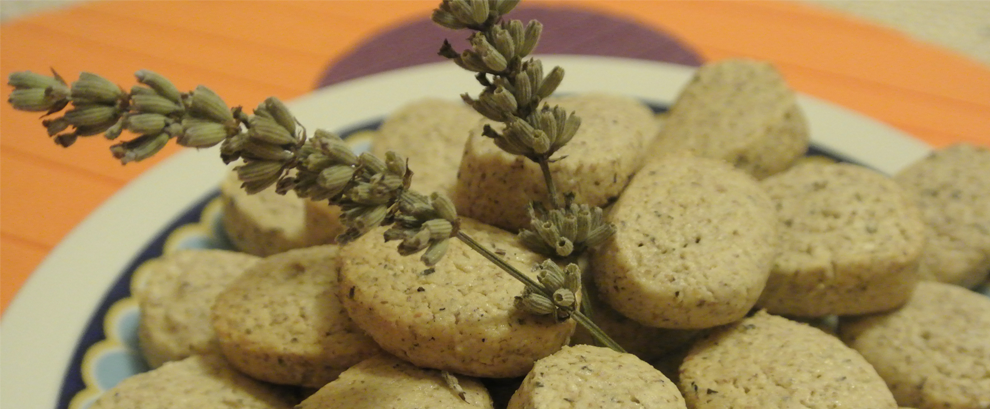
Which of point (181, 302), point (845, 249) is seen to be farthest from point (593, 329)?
point (181, 302)

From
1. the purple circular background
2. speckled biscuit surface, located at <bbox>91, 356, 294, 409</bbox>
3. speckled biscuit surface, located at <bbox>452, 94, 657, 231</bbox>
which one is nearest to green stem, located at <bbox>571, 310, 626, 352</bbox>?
speckled biscuit surface, located at <bbox>452, 94, 657, 231</bbox>

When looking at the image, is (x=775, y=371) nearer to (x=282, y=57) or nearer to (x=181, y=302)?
(x=181, y=302)

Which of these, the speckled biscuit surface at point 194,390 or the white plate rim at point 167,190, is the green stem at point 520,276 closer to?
the speckled biscuit surface at point 194,390

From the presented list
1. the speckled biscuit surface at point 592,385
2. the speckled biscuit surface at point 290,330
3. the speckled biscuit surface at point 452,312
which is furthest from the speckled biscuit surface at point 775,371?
the speckled biscuit surface at point 290,330

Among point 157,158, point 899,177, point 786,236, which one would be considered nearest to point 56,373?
point 157,158

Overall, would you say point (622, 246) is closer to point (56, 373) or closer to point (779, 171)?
point (779, 171)

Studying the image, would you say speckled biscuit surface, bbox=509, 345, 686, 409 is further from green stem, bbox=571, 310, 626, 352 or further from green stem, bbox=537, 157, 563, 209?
green stem, bbox=537, 157, 563, 209
